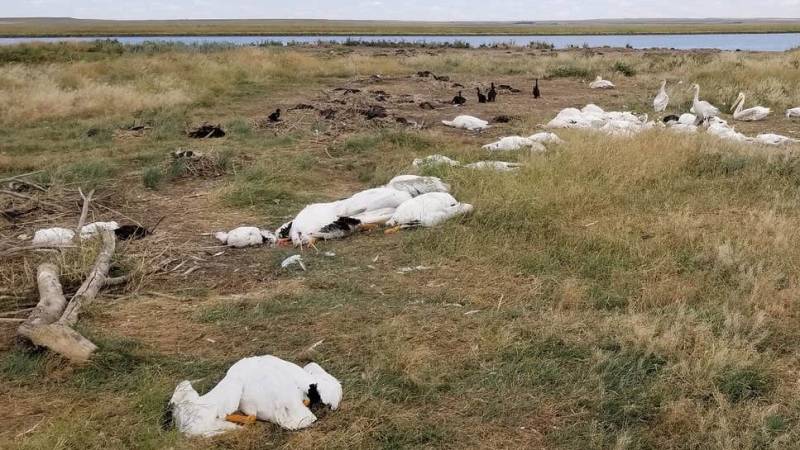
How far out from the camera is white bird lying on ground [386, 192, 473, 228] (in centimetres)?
572

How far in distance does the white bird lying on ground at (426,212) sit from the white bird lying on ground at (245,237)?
1157 mm

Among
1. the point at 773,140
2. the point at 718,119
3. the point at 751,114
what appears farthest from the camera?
the point at 751,114

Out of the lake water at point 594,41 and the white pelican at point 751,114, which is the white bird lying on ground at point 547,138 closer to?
the white pelican at point 751,114

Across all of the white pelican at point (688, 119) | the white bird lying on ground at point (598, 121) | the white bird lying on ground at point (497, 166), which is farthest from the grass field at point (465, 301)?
the white pelican at point (688, 119)

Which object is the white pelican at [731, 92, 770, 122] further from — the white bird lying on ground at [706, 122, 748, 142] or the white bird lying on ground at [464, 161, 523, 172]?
the white bird lying on ground at [464, 161, 523, 172]

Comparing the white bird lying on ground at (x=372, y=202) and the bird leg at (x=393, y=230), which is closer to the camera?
the bird leg at (x=393, y=230)

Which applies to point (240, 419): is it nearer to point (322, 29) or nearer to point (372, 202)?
point (372, 202)

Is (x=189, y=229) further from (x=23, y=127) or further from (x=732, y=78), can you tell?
(x=732, y=78)

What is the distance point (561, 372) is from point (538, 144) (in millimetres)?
5507

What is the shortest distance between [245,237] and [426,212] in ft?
5.56

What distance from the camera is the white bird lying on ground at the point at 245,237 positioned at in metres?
5.48

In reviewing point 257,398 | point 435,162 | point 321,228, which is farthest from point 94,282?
point 435,162

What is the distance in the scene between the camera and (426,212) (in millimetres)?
5766

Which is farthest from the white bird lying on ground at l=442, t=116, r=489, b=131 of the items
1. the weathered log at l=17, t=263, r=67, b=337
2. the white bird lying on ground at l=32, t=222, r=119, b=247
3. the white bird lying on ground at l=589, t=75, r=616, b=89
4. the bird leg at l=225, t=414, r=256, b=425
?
the bird leg at l=225, t=414, r=256, b=425
